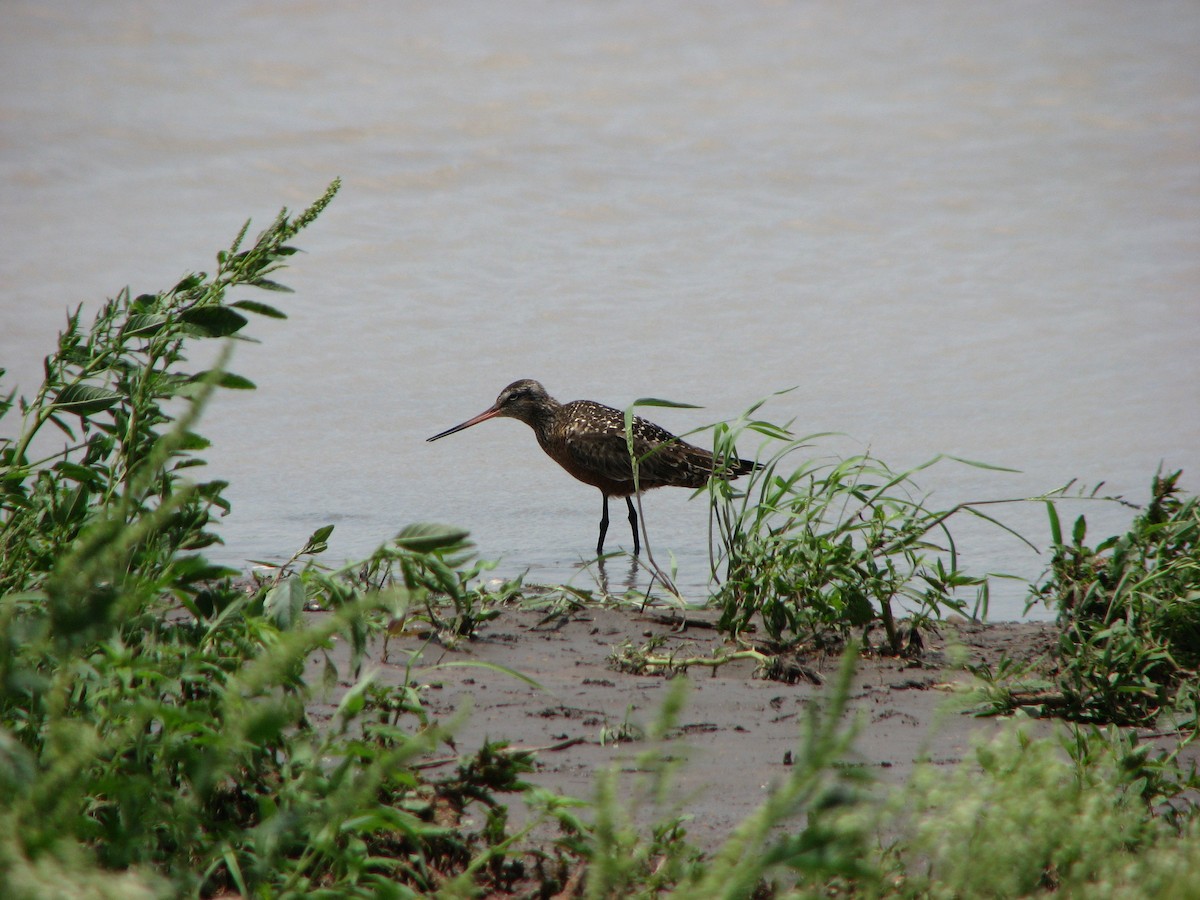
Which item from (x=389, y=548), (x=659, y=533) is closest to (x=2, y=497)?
(x=389, y=548)

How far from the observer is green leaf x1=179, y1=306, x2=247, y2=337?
2707 mm

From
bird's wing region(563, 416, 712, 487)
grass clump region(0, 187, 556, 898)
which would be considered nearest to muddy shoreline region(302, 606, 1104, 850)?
grass clump region(0, 187, 556, 898)

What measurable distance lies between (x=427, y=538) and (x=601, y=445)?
17.8 feet

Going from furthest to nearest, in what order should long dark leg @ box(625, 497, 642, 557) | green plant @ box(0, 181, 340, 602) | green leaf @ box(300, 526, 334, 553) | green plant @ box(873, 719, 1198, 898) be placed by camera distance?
1. long dark leg @ box(625, 497, 642, 557)
2. green leaf @ box(300, 526, 334, 553)
3. green plant @ box(0, 181, 340, 602)
4. green plant @ box(873, 719, 1198, 898)

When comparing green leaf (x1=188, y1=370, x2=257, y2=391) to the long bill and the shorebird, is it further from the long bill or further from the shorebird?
the long bill

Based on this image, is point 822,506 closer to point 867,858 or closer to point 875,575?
point 875,575

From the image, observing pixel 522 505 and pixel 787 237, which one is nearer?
pixel 522 505

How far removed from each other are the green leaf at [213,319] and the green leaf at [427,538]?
65cm

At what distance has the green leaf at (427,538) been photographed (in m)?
2.30

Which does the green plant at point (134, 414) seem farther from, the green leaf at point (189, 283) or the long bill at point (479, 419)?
the long bill at point (479, 419)

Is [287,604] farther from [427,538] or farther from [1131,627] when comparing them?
[1131,627]

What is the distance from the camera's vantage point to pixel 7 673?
6.07 feet

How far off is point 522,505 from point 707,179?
21.7 feet

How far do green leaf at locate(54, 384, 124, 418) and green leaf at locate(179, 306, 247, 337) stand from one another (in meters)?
0.21
